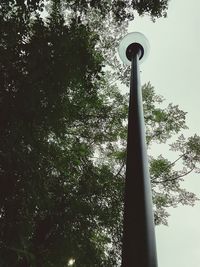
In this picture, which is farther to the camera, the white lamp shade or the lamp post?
the white lamp shade

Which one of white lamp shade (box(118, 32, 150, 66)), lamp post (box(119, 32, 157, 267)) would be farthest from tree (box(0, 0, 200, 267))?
lamp post (box(119, 32, 157, 267))

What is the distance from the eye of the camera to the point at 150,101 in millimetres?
13883

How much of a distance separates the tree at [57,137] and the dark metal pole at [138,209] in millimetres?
4206

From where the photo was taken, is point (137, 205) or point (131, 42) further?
point (131, 42)

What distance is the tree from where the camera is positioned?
6.46 m

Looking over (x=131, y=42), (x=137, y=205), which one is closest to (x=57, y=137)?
(x=131, y=42)

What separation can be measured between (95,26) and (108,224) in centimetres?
753

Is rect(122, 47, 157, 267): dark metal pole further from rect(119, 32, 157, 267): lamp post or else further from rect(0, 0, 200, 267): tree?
rect(0, 0, 200, 267): tree

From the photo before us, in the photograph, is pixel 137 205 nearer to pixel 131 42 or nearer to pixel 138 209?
pixel 138 209

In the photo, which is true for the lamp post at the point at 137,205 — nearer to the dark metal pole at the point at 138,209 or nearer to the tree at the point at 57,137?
the dark metal pole at the point at 138,209

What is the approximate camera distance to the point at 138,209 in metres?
2.04

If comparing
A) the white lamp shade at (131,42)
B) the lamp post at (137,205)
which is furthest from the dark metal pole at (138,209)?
the white lamp shade at (131,42)

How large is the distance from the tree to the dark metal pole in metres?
4.21

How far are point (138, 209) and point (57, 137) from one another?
626 centimetres
